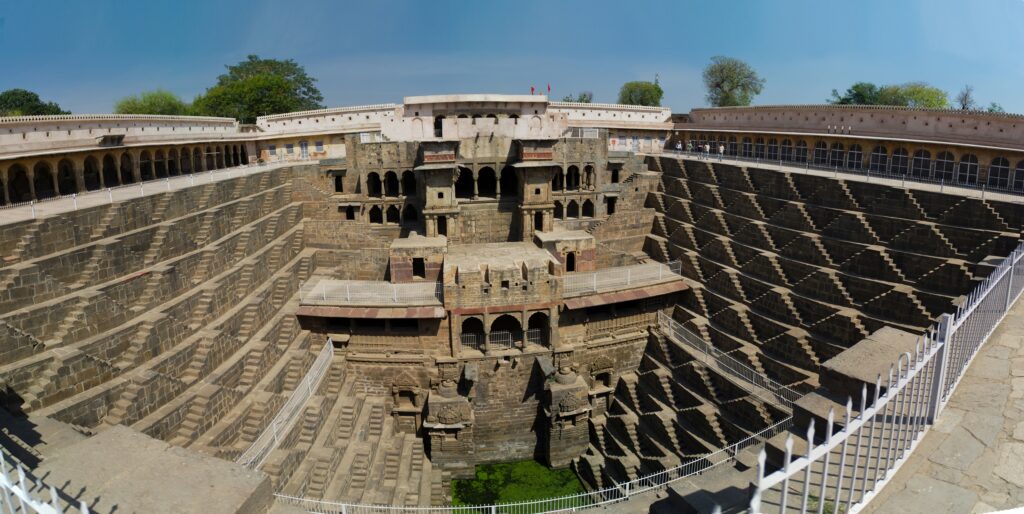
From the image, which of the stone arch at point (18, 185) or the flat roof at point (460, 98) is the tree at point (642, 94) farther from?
the stone arch at point (18, 185)

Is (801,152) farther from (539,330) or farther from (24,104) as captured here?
(24,104)

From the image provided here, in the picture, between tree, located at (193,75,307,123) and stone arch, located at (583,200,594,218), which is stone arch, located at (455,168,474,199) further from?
tree, located at (193,75,307,123)

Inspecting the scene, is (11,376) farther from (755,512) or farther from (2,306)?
(755,512)

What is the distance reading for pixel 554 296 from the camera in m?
21.5

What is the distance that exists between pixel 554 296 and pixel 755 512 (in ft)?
57.1

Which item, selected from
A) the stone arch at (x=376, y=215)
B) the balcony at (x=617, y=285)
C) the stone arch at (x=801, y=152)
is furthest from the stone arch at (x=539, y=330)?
the stone arch at (x=801, y=152)

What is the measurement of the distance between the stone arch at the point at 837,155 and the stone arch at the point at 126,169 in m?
34.5

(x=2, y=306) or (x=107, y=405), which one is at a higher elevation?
(x=2, y=306)

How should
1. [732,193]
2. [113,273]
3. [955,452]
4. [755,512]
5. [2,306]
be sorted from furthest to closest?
[732,193] → [113,273] → [2,306] → [955,452] → [755,512]

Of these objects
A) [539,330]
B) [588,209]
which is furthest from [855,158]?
[539,330]

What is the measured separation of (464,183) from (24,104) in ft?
182

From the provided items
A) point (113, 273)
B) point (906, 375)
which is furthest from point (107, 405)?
point (906, 375)

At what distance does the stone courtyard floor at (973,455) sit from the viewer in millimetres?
5559

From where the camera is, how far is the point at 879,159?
26438 mm
